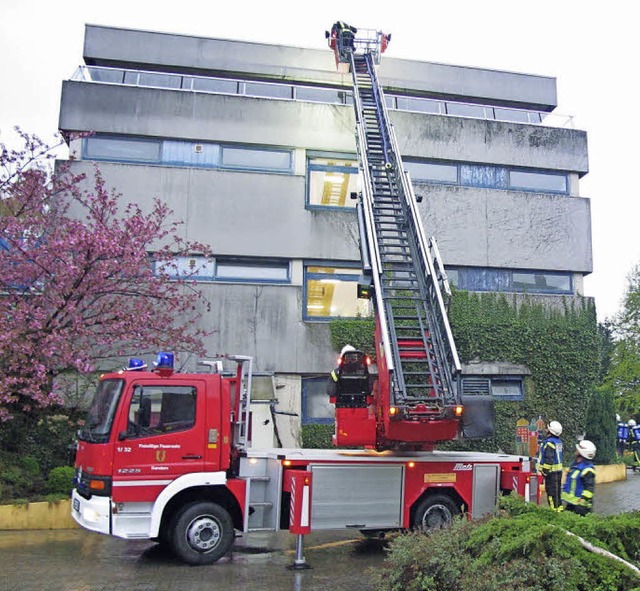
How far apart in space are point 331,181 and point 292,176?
3.68ft

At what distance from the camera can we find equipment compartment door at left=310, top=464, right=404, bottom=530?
26.7 ft

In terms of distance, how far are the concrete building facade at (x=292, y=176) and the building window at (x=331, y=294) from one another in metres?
0.03

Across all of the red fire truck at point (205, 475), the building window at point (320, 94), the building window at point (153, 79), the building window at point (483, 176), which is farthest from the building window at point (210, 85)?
the red fire truck at point (205, 475)

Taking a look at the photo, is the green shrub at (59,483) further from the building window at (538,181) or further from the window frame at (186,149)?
the building window at (538,181)

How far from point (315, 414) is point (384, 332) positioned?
8.26 metres

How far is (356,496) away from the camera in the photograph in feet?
27.4

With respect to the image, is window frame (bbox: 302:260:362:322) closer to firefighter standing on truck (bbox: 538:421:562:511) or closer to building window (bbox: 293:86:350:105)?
building window (bbox: 293:86:350:105)

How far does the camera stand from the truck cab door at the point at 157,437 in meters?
7.68

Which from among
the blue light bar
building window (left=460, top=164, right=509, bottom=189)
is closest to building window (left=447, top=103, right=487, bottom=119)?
building window (left=460, top=164, right=509, bottom=189)

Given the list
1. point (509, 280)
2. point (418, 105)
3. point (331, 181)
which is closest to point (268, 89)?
point (331, 181)

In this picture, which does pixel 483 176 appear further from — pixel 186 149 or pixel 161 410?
pixel 161 410

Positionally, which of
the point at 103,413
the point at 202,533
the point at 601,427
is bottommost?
the point at 202,533

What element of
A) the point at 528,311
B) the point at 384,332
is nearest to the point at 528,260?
the point at 528,311

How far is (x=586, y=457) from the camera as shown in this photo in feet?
26.0
